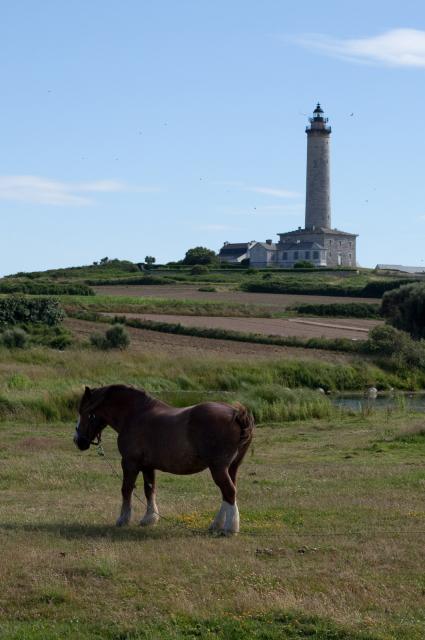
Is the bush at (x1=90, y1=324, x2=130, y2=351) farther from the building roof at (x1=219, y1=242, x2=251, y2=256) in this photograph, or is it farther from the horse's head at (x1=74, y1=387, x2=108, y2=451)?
the building roof at (x1=219, y1=242, x2=251, y2=256)

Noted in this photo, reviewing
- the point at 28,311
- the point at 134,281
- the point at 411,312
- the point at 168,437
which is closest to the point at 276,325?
the point at 411,312

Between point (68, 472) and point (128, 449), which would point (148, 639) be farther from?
point (68, 472)

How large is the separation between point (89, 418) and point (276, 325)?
52.4 m

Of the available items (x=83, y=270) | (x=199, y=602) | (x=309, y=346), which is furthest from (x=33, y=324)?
(x=83, y=270)

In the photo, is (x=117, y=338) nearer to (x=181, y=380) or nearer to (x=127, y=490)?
(x=181, y=380)

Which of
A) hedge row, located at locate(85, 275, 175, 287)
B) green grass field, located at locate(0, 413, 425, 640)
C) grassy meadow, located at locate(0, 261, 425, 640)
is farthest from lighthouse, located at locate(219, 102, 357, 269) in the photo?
green grass field, located at locate(0, 413, 425, 640)

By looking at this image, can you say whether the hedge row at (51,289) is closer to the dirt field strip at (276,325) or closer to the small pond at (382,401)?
the dirt field strip at (276,325)

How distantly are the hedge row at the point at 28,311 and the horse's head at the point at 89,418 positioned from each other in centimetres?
4339

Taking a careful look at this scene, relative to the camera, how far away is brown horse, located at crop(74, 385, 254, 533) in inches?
500

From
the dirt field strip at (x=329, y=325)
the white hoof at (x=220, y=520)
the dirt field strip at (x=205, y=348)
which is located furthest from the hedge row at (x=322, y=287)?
the white hoof at (x=220, y=520)

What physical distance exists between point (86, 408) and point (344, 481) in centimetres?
504

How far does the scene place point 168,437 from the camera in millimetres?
13070

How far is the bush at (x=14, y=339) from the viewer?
1836 inches

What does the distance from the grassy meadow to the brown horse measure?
1.52ft
